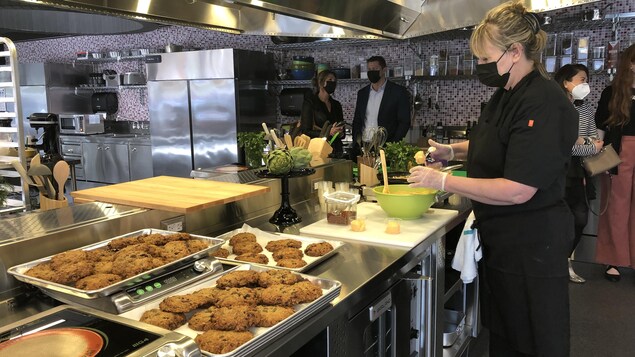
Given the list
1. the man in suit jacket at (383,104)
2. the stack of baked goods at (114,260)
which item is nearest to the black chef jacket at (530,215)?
the stack of baked goods at (114,260)

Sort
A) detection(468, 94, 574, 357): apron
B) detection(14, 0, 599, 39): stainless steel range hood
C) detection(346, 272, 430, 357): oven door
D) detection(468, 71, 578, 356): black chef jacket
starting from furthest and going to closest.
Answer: detection(14, 0, 599, 39): stainless steel range hood, detection(468, 94, 574, 357): apron, detection(468, 71, 578, 356): black chef jacket, detection(346, 272, 430, 357): oven door

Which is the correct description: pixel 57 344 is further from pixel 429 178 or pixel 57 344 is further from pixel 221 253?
pixel 429 178

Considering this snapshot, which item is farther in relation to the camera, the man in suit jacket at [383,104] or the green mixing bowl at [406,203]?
the man in suit jacket at [383,104]

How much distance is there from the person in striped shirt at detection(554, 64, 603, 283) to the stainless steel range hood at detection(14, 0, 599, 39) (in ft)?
2.70

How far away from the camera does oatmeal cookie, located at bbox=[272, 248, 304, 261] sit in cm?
182

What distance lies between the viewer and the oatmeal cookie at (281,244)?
192 cm

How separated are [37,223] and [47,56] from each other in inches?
345

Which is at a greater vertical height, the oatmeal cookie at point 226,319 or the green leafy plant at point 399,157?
the green leafy plant at point 399,157

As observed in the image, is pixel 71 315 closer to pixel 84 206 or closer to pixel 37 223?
pixel 37 223

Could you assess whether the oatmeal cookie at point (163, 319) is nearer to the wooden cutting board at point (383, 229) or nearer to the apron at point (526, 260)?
the wooden cutting board at point (383, 229)

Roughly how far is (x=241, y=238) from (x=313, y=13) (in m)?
1.34

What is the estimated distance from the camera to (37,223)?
181 centimetres

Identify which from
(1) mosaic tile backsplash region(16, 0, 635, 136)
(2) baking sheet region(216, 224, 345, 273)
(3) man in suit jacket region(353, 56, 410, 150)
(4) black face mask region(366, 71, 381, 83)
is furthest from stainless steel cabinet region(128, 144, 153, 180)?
(2) baking sheet region(216, 224, 345, 273)

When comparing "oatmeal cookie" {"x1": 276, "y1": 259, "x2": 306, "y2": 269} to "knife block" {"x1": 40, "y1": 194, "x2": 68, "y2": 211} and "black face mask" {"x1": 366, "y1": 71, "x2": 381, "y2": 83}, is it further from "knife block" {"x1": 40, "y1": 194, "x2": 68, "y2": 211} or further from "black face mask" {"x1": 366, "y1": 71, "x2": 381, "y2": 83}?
"black face mask" {"x1": 366, "y1": 71, "x2": 381, "y2": 83}
